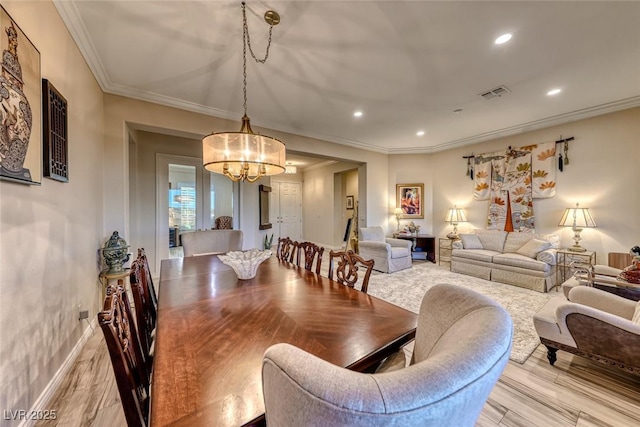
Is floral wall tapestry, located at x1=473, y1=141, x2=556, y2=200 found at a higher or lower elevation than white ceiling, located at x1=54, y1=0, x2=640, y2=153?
lower

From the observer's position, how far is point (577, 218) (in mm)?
3719

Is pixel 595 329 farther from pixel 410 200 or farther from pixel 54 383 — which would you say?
pixel 410 200

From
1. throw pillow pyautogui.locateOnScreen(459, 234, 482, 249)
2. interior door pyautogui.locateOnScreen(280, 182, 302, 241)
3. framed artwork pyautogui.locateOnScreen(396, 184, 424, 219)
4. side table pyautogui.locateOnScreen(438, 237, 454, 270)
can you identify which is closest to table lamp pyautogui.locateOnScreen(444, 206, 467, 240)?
side table pyautogui.locateOnScreen(438, 237, 454, 270)

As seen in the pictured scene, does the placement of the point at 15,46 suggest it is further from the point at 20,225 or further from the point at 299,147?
the point at 299,147

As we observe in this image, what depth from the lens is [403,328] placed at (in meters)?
1.14

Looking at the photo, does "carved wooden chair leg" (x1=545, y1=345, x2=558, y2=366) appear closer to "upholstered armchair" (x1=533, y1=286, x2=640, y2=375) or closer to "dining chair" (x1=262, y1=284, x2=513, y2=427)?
"upholstered armchair" (x1=533, y1=286, x2=640, y2=375)

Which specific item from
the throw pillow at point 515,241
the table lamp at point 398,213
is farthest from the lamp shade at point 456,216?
the table lamp at point 398,213

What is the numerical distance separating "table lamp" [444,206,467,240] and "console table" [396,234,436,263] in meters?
0.46

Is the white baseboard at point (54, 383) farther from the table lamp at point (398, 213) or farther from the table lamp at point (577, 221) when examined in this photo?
the table lamp at point (577, 221)

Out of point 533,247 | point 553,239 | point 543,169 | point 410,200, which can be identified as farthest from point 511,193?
point 410,200

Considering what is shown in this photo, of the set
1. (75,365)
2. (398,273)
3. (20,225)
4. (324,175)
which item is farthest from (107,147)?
(324,175)

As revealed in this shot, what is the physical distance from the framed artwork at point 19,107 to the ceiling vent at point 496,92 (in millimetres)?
4273

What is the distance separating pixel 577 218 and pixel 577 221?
45 mm

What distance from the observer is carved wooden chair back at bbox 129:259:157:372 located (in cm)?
128
